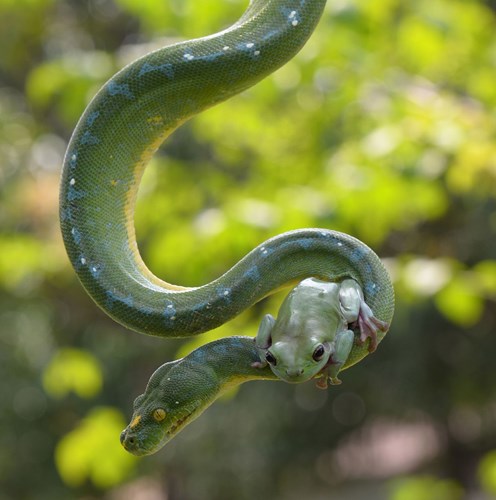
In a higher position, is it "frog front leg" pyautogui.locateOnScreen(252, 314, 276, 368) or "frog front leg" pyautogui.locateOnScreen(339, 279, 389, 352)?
"frog front leg" pyautogui.locateOnScreen(339, 279, 389, 352)

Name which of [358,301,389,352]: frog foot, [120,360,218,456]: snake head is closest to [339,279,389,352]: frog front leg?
[358,301,389,352]: frog foot

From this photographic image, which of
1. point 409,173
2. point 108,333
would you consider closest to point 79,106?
point 409,173

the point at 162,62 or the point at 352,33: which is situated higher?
the point at 162,62

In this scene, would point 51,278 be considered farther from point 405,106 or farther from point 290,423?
point 290,423

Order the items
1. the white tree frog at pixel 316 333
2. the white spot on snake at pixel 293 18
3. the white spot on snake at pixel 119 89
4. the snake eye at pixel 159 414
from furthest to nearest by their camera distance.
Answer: the white spot on snake at pixel 293 18 → the white spot on snake at pixel 119 89 → the snake eye at pixel 159 414 → the white tree frog at pixel 316 333

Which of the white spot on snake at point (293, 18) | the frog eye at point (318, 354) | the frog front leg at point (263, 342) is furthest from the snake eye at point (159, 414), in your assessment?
the white spot on snake at point (293, 18)

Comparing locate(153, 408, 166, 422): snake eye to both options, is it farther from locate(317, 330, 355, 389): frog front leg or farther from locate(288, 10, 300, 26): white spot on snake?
locate(288, 10, 300, 26): white spot on snake

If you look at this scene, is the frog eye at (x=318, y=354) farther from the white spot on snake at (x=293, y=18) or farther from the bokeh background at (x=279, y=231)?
the bokeh background at (x=279, y=231)
